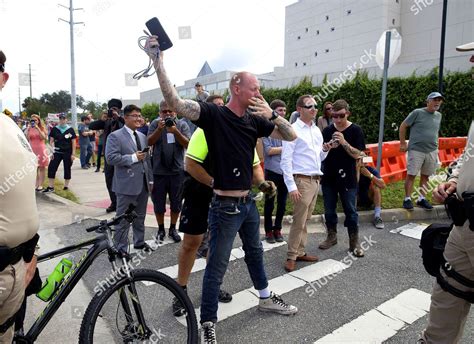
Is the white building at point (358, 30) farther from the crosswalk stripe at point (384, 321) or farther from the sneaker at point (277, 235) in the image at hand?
the crosswalk stripe at point (384, 321)

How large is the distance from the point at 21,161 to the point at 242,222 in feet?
5.59

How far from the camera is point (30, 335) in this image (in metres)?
2.29

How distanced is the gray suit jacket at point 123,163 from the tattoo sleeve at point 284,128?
2236mm

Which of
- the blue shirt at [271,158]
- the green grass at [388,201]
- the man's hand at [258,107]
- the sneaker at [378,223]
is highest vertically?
the man's hand at [258,107]

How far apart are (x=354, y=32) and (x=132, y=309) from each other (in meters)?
49.3

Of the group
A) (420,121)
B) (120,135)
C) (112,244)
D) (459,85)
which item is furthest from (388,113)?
(112,244)

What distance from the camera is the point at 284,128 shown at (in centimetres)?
306

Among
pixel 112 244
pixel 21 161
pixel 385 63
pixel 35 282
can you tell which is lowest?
pixel 35 282

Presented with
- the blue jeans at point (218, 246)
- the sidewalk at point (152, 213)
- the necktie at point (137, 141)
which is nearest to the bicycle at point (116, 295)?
the blue jeans at point (218, 246)

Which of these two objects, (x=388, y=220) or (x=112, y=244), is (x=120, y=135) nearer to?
(x=112, y=244)

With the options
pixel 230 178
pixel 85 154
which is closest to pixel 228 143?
pixel 230 178

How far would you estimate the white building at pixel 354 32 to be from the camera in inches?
1401

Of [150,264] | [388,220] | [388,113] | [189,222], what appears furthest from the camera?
[388,113]

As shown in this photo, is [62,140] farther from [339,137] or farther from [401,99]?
[401,99]
